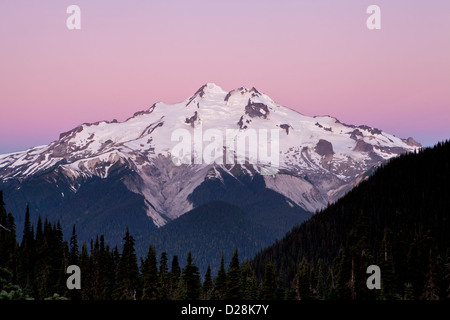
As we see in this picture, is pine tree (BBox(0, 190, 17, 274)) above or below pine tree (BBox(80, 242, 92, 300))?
above

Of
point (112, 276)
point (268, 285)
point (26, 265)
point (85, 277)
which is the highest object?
point (26, 265)

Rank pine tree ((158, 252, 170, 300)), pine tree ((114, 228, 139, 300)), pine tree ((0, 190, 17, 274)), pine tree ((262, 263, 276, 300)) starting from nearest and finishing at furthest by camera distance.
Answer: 1. pine tree ((262, 263, 276, 300))
2. pine tree ((158, 252, 170, 300))
3. pine tree ((114, 228, 139, 300))
4. pine tree ((0, 190, 17, 274))

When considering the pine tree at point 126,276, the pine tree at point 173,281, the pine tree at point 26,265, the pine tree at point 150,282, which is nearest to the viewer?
the pine tree at point 150,282

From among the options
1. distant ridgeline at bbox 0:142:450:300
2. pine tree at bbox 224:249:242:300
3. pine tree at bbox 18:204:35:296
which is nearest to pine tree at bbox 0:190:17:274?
distant ridgeline at bbox 0:142:450:300

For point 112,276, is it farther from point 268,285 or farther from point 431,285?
point 431,285

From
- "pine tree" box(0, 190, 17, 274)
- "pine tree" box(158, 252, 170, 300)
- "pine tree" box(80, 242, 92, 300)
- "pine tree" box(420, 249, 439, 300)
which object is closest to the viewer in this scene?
"pine tree" box(420, 249, 439, 300)

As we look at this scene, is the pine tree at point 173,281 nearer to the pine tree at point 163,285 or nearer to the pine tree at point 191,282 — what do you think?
the pine tree at point 163,285

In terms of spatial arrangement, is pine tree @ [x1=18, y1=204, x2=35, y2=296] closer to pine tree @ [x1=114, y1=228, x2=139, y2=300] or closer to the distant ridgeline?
the distant ridgeline

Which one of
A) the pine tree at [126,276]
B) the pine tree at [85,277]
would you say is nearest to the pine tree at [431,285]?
the pine tree at [126,276]

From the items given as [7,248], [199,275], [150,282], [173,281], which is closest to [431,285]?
[199,275]

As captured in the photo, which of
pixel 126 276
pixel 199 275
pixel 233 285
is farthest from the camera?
pixel 126 276
